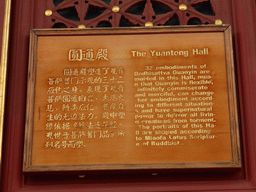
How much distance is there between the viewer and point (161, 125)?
2543 millimetres

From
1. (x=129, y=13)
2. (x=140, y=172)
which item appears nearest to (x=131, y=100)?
(x=140, y=172)

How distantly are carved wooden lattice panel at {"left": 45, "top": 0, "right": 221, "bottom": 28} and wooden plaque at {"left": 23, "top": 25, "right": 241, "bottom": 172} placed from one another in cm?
17

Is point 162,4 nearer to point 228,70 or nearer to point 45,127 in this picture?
point 228,70

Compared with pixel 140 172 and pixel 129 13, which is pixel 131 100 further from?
pixel 129 13

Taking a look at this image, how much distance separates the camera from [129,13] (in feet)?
9.68

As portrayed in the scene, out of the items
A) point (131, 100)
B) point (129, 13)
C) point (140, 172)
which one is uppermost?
point (129, 13)

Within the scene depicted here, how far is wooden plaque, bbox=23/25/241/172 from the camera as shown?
2494mm

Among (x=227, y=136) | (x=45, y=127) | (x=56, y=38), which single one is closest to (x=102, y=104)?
(x=45, y=127)

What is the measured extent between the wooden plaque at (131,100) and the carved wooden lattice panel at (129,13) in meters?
0.17

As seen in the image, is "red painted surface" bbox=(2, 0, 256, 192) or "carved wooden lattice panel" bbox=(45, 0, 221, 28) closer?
"red painted surface" bbox=(2, 0, 256, 192)

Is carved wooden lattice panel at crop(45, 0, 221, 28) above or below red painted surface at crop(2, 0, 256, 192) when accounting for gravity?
above

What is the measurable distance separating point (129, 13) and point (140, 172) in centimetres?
136

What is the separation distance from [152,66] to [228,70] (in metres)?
0.59

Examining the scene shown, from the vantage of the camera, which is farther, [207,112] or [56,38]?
[56,38]
